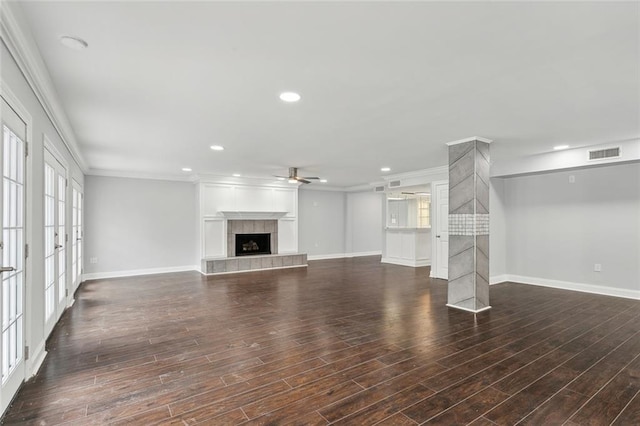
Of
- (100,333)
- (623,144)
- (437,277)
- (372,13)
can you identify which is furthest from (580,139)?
(100,333)

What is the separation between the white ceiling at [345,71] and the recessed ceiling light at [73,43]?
5 centimetres

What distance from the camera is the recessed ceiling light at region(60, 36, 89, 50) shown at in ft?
6.85

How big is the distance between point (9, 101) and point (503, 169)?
22.7ft

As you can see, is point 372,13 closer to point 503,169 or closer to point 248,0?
point 248,0

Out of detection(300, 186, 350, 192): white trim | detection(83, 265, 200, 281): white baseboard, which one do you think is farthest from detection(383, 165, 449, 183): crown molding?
detection(83, 265, 200, 281): white baseboard

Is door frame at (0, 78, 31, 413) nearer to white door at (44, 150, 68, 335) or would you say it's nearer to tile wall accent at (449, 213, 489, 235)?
white door at (44, 150, 68, 335)

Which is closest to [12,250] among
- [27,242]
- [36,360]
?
[27,242]

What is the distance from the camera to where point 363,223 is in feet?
39.2

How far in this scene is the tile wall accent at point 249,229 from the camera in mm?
8562

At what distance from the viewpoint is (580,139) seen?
4.62 m

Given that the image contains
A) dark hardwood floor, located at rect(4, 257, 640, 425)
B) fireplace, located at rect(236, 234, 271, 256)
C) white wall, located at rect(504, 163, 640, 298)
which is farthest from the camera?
fireplace, located at rect(236, 234, 271, 256)

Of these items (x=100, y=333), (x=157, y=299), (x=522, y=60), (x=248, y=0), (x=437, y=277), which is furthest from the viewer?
(x=437, y=277)

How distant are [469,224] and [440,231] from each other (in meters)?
2.70

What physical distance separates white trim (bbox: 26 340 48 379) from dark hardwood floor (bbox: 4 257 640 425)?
0.06 m
